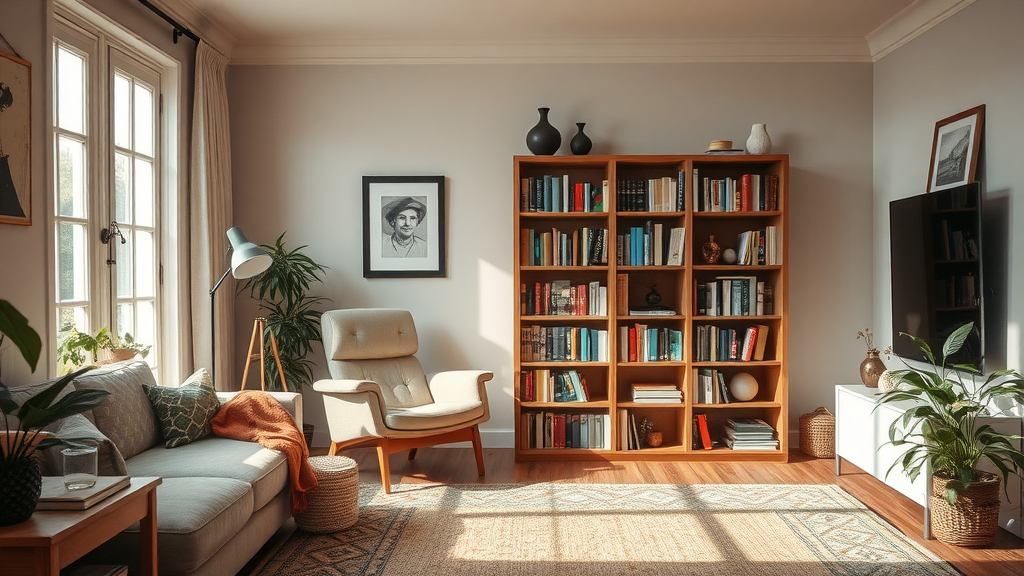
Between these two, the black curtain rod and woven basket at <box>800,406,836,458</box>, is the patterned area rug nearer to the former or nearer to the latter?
woven basket at <box>800,406,836,458</box>

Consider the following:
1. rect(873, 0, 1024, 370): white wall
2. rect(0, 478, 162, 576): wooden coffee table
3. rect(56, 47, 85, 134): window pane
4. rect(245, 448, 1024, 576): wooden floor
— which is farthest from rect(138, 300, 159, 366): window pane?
rect(873, 0, 1024, 370): white wall

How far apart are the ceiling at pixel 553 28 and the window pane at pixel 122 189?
91 centimetres

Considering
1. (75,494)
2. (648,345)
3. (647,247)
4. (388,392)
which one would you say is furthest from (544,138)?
(75,494)

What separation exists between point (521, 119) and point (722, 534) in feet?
9.45

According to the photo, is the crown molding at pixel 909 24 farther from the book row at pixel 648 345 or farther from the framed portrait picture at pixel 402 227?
the framed portrait picture at pixel 402 227

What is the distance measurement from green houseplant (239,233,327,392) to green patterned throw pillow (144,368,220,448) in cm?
110

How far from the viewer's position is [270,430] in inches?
129

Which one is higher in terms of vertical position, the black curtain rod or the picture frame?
the black curtain rod

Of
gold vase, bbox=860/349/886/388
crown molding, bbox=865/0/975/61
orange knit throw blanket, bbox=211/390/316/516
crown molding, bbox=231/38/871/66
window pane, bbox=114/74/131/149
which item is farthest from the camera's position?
crown molding, bbox=231/38/871/66

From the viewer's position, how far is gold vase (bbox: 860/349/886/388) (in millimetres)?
4070

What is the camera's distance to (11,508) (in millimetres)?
1818

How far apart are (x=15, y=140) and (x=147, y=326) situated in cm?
144

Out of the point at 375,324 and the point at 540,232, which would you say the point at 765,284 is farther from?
the point at 375,324

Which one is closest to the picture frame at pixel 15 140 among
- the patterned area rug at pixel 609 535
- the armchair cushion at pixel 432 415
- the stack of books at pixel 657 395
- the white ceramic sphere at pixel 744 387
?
the patterned area rug at pixel 609 535
